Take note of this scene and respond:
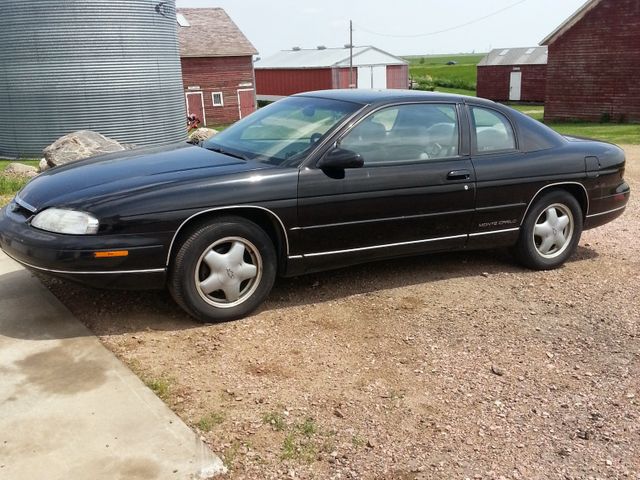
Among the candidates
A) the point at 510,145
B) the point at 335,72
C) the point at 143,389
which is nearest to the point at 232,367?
the point at 143,389

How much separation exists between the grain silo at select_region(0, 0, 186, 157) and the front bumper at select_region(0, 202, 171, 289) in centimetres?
1268

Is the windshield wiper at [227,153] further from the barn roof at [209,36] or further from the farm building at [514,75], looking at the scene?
the farm building at [514,75]

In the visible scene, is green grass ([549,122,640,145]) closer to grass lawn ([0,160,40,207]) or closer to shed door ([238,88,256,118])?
grass lawn ([0,160,40,207])

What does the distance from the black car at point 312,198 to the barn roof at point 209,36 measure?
31.4m

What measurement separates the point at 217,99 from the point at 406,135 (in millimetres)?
32140

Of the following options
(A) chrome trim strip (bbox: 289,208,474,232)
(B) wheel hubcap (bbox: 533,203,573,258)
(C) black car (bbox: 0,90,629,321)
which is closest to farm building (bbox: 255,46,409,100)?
(B) wheel hubcap (bbox: 533,203,573,258)

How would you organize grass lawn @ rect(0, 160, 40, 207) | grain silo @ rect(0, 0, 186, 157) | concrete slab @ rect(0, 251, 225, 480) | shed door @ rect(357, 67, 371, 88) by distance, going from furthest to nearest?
shed door @ rect(357, 67, 371, 88)
grain silo @ rect(0, 0, 186, 157)
grass lawn @ rect(0, 160, 40, 207)
concrete slab @ rect(0, 251, 225, 480)

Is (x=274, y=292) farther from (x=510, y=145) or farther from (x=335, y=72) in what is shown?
(x=335, y=72)

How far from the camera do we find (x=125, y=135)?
16.7m

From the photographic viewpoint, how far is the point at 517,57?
153ft

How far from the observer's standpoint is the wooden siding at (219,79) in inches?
1387

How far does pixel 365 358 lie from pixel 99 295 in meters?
2.13

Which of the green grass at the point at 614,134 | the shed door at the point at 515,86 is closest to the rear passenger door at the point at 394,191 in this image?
the green grass at the point at 614,134

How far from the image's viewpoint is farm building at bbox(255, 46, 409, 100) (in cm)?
4716
